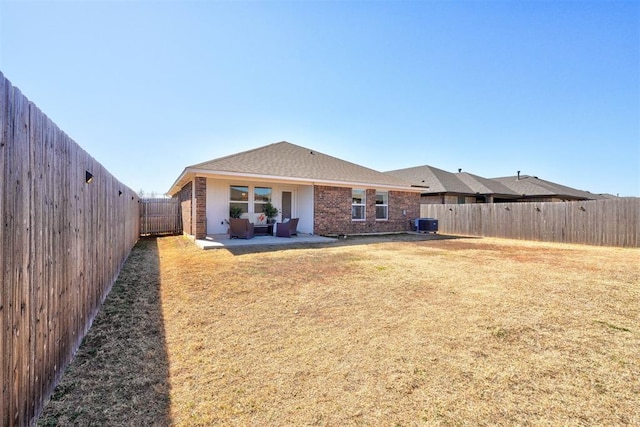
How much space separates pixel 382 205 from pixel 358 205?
5.73ft

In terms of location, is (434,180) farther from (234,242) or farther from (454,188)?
(234,242)

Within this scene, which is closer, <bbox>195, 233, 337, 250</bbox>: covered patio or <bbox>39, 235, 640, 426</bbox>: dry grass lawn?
<bbox>39, 235, 640, 426</bbox>: dry grass lawn

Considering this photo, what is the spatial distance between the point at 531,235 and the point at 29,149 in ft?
59.9

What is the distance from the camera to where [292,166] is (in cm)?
1416

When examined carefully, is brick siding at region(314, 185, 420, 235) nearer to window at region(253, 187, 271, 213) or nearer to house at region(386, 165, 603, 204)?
window at region(253, 187, 271, 213)

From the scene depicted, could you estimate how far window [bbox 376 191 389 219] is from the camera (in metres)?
16.1

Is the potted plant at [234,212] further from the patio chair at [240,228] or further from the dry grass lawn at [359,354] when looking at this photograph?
the dry grass lawn at [359,354]

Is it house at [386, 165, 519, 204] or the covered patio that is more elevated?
house at [386, 165, 519, 204]

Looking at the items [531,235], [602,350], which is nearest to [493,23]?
[531,235]

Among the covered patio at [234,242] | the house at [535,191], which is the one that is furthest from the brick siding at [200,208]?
the house at [535,191]

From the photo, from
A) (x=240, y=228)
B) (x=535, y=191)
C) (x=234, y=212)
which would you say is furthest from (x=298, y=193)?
(x=535, y=191)

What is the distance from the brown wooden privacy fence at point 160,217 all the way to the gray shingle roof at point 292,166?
5.67m

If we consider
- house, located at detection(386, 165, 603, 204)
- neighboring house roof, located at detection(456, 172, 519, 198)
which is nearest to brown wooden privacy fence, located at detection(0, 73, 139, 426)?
house, located at detection(386, 165, 603, 204)

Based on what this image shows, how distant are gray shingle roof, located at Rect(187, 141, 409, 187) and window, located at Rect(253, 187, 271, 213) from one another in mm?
1285
